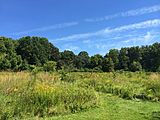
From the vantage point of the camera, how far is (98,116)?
10602mm

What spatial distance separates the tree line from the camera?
66250 mm

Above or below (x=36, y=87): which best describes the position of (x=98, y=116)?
below

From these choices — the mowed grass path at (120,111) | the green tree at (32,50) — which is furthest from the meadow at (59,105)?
the green tree at (32,50)

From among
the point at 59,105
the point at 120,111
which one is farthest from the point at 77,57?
the point at 59,105

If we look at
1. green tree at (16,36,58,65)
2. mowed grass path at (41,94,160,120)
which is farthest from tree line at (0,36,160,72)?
mowed grass path at (41,94,160,120)

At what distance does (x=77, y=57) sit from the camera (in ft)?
293

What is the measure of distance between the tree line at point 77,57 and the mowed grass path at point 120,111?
163ft

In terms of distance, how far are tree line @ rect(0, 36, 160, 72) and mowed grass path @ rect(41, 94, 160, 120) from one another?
49.6 meters

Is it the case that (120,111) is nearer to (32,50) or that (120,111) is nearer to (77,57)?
(32,50)

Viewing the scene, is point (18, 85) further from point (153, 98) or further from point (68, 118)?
point (153, 98)

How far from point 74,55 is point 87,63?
711cm

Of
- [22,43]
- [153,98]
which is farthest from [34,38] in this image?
[153,98]

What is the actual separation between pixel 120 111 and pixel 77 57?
77.9m

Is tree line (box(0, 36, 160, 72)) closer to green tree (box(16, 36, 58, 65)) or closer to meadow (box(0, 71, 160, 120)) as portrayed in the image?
green tree (box(16, 36, 58, 65))
